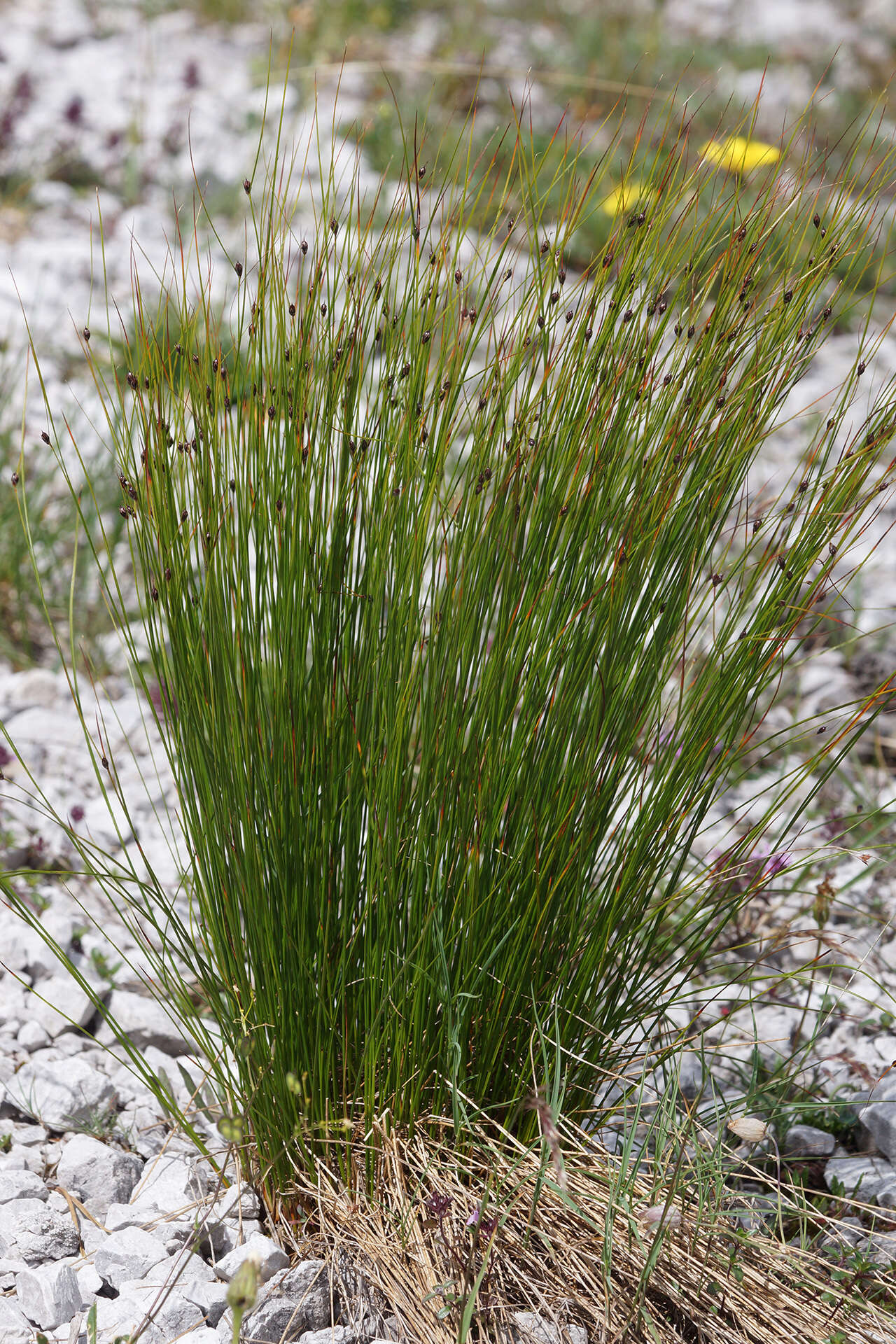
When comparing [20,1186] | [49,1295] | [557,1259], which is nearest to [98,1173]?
[20,1186]

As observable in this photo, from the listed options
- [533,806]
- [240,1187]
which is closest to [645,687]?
[533,806]

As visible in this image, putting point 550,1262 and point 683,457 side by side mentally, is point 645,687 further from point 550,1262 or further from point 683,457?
point 550,1262

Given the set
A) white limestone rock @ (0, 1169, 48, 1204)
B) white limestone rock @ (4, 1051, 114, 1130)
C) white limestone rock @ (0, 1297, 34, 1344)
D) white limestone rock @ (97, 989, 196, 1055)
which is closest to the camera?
white limestone rock @ (0, 1297, 34, 1344)

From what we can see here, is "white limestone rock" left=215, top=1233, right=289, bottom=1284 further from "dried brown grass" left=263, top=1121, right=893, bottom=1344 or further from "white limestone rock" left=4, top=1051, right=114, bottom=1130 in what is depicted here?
"white limestone rock" left=4, top=1051, right=114, bottom=1130

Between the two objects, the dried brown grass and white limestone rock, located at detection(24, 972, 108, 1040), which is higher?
white limestone rock, located at detection(24, 972, 108, 1040)

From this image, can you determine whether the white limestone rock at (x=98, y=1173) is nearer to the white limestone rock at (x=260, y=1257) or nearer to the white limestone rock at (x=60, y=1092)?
the white limestone rock at (x=60, y=1092)

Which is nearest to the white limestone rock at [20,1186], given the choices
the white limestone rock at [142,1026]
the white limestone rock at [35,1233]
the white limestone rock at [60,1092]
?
the white limestone rock at [35,1233]

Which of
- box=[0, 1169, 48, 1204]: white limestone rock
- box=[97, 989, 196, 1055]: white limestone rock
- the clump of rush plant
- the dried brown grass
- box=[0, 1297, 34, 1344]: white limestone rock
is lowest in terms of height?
box=[0, 1297, 34, 1344]: white limestone rock

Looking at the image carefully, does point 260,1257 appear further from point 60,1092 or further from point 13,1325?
Answer: point 60,1092

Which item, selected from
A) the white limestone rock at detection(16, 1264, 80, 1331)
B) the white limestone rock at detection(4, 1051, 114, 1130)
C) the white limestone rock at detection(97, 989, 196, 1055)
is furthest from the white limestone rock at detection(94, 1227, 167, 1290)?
the white limestone rock at detection(97, 989, 196, 1055)
